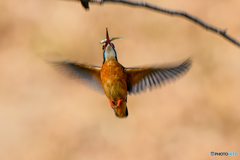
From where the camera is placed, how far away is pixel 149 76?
1.80 m

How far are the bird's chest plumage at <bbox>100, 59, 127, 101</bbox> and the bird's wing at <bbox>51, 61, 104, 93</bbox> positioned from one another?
21 centimetres

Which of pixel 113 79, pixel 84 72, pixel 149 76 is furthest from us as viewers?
pixel 84 72

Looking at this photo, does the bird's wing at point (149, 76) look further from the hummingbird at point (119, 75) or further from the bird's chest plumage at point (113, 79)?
the bird's chest plumage at point (113, 79)

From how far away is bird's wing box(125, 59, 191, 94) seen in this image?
1.67m

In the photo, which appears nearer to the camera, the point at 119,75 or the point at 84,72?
the point at 119,75

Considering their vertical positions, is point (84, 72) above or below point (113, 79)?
above

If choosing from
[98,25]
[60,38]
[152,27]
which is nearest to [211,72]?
[152,27]

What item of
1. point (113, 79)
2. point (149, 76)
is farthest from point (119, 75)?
point (149, 76)

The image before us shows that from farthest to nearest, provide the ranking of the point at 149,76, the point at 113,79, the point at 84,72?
1. the point at 84,72
2. the point at 149,76
3. the point at 113,79

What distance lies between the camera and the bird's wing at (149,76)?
5.47ft

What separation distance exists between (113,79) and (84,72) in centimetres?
38

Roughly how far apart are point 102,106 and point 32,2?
2208 millimetres

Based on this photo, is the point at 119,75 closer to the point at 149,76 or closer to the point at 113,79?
the point at 113,79

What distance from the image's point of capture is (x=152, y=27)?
5.15 m
